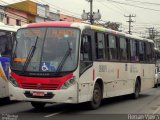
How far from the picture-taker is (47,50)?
14.4 m

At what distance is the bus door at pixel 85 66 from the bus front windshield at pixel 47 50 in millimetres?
333

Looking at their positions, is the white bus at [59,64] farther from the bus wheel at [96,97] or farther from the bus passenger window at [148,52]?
the bus passenger window at [148,52]

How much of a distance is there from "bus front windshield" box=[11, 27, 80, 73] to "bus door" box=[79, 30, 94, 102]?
1.09ft

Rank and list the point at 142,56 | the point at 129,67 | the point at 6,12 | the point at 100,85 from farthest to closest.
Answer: the point at 6,12 < the point at 142,56 < the point at 129,67 < the point at 100,85

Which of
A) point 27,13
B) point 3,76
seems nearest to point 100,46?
point 3,76

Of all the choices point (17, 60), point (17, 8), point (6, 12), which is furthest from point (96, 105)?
point (17, 8)

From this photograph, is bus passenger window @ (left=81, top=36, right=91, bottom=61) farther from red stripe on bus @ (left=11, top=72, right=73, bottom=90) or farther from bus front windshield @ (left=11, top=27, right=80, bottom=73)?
red stripe on bus @ (left=11, top=72, right=73, bottom=90)

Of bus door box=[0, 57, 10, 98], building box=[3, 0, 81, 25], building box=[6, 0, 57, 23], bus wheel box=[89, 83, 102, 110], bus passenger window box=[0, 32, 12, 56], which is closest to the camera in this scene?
bus wheel box=[89, 83, 102, 110]

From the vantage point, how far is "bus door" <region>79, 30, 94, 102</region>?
1446 cm

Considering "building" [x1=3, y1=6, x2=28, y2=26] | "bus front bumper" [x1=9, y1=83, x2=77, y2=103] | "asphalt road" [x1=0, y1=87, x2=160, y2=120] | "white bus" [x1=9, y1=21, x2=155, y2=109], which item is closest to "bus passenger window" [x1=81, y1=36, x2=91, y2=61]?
"white bus" [x1=9, y1=21, x2=155, y2=109]

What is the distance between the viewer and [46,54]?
14.4 m

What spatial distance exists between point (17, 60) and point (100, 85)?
323 centimetres

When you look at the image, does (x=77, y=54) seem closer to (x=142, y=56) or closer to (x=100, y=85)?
(x=100, y=85)

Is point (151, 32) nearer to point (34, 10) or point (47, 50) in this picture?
point (34, 10)
